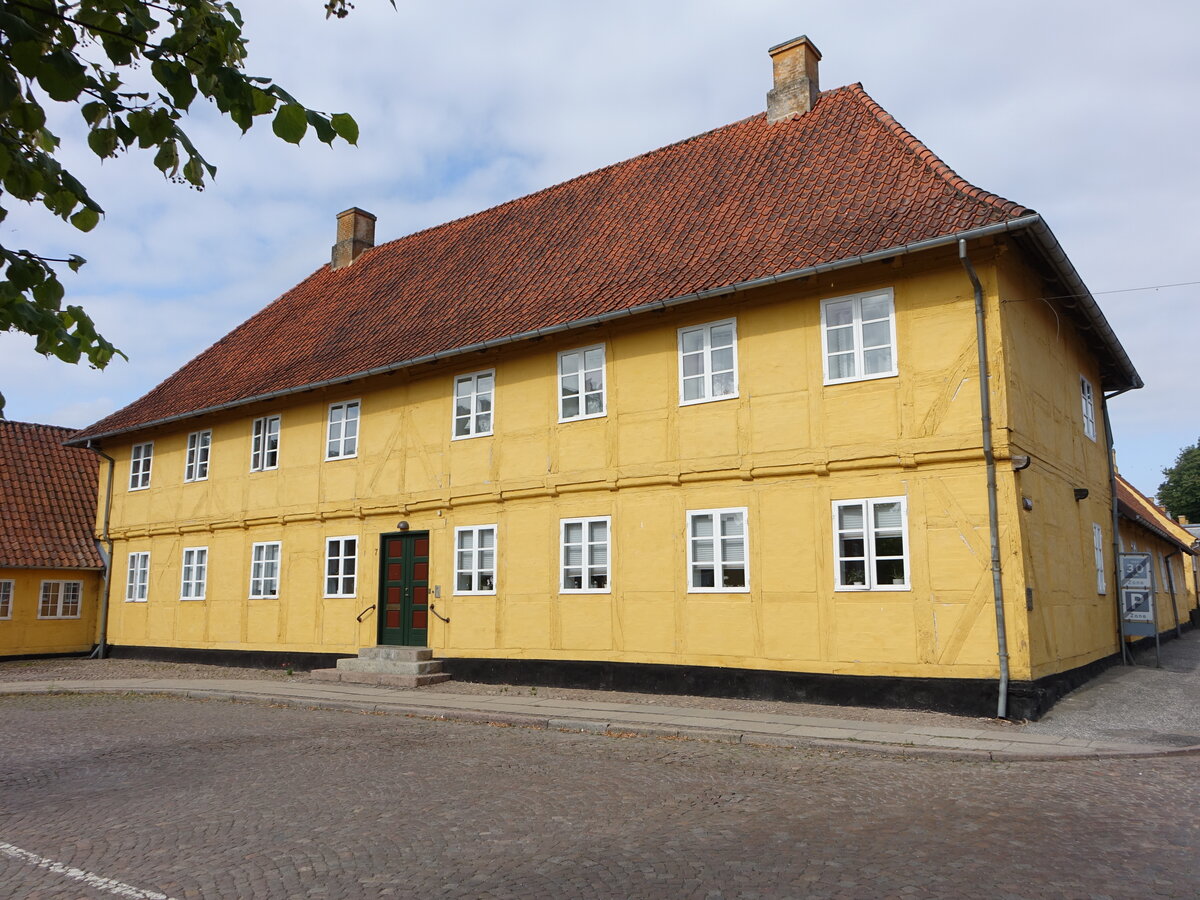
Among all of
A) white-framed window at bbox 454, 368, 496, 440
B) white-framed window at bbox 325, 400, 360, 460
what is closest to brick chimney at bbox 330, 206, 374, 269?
white-framed window at bbox 325, 400, 360, 460

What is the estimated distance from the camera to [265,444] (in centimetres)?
2064

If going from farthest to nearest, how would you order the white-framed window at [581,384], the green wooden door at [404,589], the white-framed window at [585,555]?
the green wooden door at [404,589] < the white-framed window at [581,384] < the white-framed window at [585,555]

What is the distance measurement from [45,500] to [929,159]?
2337 cm

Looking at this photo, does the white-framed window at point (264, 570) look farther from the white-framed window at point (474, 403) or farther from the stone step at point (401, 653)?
the white-framed window at point (474, 403)

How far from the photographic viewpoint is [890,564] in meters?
12.3

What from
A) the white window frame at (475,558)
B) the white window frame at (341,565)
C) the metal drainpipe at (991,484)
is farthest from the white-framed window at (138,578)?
the metal drainpipe at (991,484)

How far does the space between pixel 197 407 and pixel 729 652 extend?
1415 centimetres

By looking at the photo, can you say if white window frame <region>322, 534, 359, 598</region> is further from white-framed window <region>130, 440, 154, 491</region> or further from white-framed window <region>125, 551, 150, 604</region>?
white-framed window <region>130, 440, 154, 491</region>

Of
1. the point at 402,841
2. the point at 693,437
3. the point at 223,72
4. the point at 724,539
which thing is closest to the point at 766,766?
the point at 402,841

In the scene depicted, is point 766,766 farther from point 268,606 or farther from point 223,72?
point 268,606

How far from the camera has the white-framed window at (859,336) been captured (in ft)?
41.4

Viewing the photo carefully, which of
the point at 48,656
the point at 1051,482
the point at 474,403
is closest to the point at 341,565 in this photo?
the point at 474,403

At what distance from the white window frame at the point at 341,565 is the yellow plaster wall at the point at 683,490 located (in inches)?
7.5

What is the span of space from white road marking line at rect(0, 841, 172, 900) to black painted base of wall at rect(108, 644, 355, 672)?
1216 centimetres
